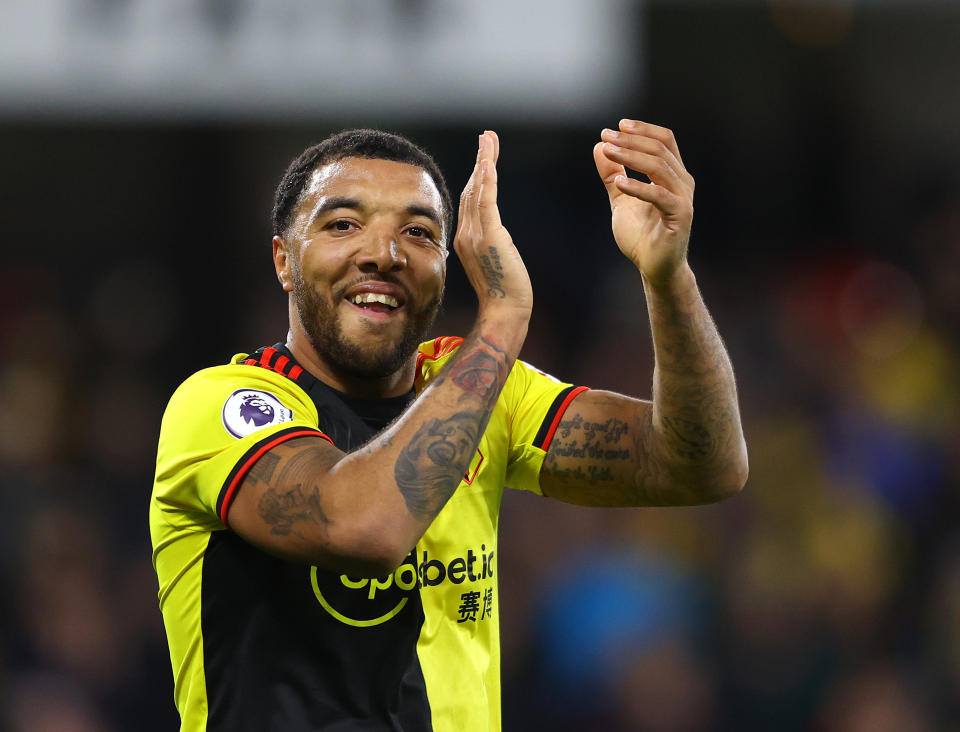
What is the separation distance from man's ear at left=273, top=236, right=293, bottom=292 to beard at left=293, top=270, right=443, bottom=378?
4.9 inches

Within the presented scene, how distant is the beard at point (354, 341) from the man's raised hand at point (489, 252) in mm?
216

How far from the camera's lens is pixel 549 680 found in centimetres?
609

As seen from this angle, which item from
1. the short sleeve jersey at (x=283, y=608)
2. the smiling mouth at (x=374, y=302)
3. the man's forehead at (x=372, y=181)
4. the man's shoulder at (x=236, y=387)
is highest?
the man's forehead at (x=372, y=181)

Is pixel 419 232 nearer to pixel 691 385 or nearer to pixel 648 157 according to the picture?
pixel 648 157

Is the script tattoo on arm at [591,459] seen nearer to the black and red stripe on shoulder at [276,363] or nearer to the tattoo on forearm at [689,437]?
the tattoo on forearm at [689,437]

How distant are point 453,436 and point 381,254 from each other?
0.57 m

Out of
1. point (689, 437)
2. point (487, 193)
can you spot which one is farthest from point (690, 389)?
point (487, 193)

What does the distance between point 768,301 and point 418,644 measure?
20.5ft

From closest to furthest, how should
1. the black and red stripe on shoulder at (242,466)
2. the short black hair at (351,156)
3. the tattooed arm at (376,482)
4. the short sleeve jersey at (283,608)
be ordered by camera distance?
the tattooed arm at (376,482) → the black and red stripe on shoulder at (242,466) → the short sleeve jersey at (283,608) → the short black hair at (351,156)

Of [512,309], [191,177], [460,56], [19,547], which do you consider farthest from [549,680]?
[191,177]

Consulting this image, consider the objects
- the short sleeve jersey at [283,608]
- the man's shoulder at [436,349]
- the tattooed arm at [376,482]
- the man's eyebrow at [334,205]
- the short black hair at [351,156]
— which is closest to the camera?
the tattooed arm at [376,482]

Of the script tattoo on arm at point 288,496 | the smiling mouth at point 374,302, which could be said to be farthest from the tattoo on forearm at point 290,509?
the smiling mouth at point 374,302

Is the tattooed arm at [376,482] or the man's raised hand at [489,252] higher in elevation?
the man's raised hand at [489,252]

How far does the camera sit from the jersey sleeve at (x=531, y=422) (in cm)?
302
